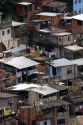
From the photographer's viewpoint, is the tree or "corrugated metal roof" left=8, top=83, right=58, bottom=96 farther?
the tree

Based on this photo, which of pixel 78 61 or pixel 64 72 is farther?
pixel 78 61

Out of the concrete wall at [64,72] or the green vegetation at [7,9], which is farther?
the green vegetation at [7,9]

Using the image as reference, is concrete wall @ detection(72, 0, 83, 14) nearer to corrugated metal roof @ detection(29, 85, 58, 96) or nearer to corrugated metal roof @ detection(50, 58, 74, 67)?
corrugated metal roof @ detection(50, 58, 74, 67)

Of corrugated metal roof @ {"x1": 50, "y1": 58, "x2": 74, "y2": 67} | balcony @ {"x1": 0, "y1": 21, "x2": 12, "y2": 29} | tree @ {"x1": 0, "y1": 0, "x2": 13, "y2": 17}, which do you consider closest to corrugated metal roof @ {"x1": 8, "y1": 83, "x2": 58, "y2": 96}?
corrugated metal roof @ {"x1": 50, "y1": 58, "x2": 74, "y2": 67}

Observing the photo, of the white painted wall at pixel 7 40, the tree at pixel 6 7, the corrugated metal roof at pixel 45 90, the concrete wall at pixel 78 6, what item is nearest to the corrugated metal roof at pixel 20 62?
the corrugated metal roof at pixel 45 90

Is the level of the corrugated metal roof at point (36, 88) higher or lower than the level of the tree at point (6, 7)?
lower

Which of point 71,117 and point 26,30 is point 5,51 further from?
point 71,117

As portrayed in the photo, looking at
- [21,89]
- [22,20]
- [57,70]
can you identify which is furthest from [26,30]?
[21,89]

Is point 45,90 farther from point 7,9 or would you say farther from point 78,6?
point 78,6

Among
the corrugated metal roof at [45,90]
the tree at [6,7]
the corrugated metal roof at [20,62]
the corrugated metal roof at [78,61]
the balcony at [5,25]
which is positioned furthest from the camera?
the tree at [6,7]

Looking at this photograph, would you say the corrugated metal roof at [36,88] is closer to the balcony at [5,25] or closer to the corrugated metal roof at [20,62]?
the corrugated metal roof at [20,62]

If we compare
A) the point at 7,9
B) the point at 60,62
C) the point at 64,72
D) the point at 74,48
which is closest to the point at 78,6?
the point at 7,9
